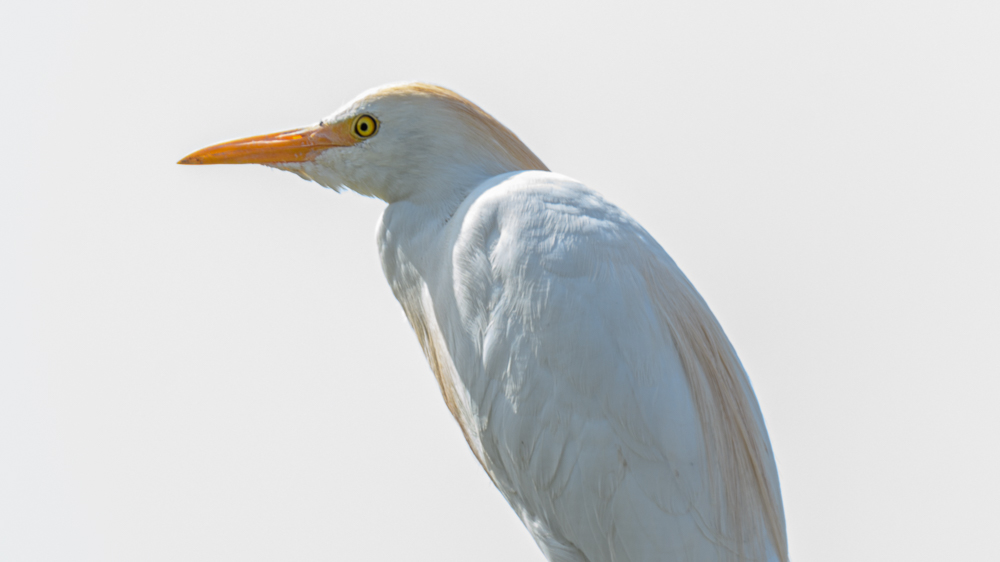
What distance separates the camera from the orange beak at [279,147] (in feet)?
5.64

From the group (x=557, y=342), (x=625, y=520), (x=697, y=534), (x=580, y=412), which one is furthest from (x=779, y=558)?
(x=557, y=342)

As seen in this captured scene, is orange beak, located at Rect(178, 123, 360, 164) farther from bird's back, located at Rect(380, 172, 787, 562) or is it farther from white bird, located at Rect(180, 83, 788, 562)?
bird's back, located at Rect(380, 172, 787, 562)

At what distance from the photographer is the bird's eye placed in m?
1.69

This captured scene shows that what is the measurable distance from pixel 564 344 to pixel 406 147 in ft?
1.77

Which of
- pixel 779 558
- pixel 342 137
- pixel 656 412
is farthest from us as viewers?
pixel 342 137

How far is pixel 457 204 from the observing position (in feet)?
5.49

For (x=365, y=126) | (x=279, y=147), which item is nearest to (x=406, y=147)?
(x=365, y=126)

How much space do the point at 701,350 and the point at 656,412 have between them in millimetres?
177

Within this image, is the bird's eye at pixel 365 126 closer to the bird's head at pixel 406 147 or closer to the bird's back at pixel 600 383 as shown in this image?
the bird's head at pixel 406 147

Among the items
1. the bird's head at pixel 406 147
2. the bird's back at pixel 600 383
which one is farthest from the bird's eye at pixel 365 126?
the bird's back at pixel 600 383

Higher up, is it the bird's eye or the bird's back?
the bird's eye

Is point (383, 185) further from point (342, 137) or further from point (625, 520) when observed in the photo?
point (625, 520)

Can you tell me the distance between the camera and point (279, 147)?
1755 millimetres

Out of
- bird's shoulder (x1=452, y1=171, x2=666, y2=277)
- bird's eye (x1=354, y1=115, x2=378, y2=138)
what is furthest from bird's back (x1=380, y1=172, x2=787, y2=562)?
bird's eye (x1=354, y1=115, x2=378, y2=138)
